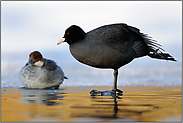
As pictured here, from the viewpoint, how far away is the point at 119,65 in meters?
5.55

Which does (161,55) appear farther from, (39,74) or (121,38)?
(39,74)

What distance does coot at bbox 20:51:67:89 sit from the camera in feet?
21.5

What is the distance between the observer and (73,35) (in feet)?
18.1

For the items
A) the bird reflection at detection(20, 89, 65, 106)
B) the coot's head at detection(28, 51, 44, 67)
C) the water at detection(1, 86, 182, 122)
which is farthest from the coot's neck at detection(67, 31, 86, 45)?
the water at detection(1, 86, 182, 122)

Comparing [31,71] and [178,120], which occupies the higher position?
[31,71]

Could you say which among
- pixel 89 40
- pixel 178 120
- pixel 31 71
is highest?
pixel 89 40

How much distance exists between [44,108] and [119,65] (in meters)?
2.38

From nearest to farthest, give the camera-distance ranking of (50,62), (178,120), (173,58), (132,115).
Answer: (178,120) < (132,115) < (173,58) < (50,62)

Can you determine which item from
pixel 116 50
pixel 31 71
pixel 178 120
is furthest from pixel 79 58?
pixel 178 120

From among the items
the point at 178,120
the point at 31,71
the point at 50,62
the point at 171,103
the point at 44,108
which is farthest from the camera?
the point at 50,62

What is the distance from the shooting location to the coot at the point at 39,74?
655 cm

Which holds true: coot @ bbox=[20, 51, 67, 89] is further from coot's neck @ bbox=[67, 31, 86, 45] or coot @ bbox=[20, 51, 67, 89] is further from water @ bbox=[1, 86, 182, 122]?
water @ bbox=[1, 86, 182, 122]

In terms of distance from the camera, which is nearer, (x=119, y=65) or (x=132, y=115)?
(x=132, y=115)

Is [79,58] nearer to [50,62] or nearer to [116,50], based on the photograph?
[116,50]
